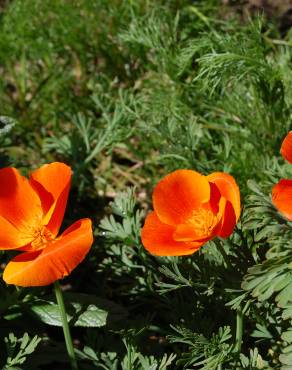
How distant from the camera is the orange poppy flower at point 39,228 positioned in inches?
63.9

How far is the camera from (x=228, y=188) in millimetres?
1701

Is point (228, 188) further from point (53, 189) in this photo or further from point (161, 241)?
point (53, 189)

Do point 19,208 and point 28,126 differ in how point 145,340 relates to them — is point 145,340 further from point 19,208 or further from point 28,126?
point 28,126

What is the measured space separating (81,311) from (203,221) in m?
0.50

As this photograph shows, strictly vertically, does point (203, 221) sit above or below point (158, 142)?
above

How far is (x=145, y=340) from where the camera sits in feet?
6.75

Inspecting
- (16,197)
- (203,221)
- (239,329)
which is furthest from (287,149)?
(16,197)

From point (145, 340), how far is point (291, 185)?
2.30 feet

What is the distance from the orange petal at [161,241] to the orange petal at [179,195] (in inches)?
0.8

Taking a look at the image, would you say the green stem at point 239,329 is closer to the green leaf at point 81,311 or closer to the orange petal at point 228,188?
the orange petal at point 228,188

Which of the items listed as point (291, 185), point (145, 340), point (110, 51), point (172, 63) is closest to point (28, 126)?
point (110, 51)

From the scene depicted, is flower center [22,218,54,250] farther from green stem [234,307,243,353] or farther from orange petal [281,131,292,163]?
orange petal [281,131,292,163]

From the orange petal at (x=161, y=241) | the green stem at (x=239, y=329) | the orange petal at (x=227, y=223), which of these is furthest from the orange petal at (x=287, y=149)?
the green stem at (x=239, y=329)

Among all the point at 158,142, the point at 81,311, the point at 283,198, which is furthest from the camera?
the point at 158,142
